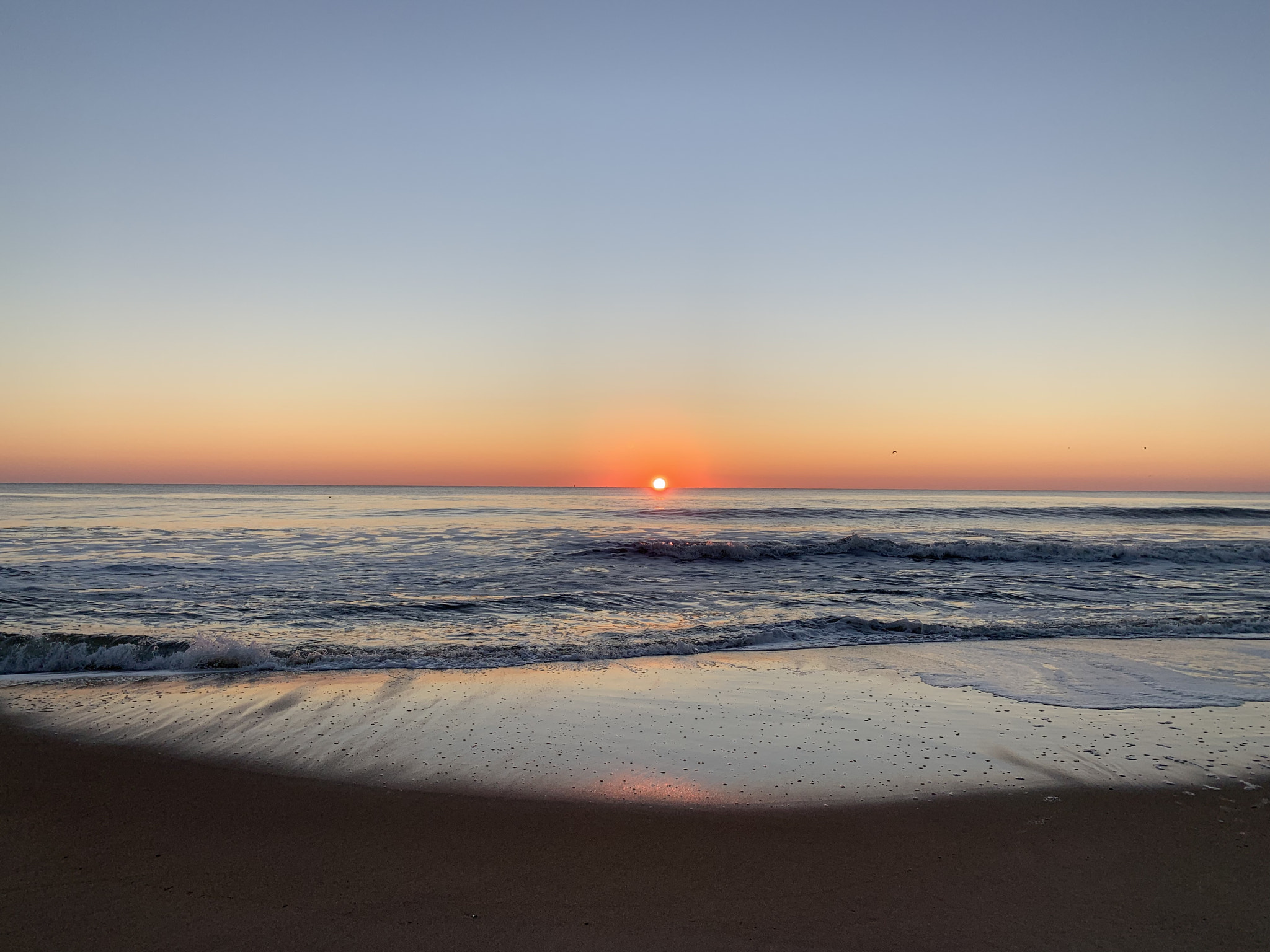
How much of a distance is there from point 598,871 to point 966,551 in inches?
846

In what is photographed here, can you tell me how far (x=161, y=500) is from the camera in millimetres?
50344

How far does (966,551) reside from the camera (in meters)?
22.6

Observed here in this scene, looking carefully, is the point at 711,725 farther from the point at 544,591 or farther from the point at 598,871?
the point at 544,591

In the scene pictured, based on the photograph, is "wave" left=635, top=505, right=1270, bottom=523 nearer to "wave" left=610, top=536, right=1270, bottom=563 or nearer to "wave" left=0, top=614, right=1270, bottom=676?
"wave" left=610, top=536, right=1270, bottom=563

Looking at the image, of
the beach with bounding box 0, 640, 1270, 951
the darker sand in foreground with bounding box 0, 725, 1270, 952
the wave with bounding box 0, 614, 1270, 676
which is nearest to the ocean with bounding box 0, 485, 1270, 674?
the wave with bounding box 0, 614, 1270, 676

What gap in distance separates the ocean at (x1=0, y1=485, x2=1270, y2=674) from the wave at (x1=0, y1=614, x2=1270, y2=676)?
4cm

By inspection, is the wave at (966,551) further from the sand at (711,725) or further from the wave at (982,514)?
the wave at (982,514)

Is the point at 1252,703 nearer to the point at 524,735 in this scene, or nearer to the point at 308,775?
the point at 524,735

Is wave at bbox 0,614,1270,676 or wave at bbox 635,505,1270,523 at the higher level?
wave at bbox 635,505,1270,523

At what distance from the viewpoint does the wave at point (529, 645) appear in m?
8.28

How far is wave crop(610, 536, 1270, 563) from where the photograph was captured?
21688 millimetres

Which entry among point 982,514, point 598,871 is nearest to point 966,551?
point 598,871

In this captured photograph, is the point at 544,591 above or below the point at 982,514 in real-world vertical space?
below

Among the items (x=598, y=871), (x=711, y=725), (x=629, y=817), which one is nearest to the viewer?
(x=598, y=871)
